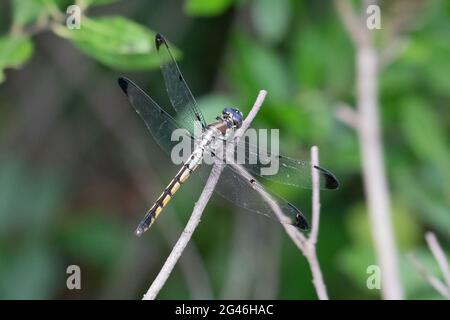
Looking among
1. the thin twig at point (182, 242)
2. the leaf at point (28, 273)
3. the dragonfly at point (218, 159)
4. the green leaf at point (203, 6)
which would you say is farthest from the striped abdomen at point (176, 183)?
the leaf at point (28, 273)

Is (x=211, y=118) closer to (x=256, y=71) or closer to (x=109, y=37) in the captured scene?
(x=256, y=71)

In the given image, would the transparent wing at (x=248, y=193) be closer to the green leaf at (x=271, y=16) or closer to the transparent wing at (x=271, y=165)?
the transparent wing at (x=271, y=165)

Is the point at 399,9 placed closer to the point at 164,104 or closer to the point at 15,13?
the point at 164,104

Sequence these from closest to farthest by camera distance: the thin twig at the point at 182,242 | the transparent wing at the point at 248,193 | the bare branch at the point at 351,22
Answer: the thin twig at the point at 182,242 < the transparent wing at the point at 248,193 < the bare branch at the point at 351,22

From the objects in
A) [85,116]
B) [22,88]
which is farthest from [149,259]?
[22,88]

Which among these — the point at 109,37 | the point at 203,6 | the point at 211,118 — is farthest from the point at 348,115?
the point at 109,37
